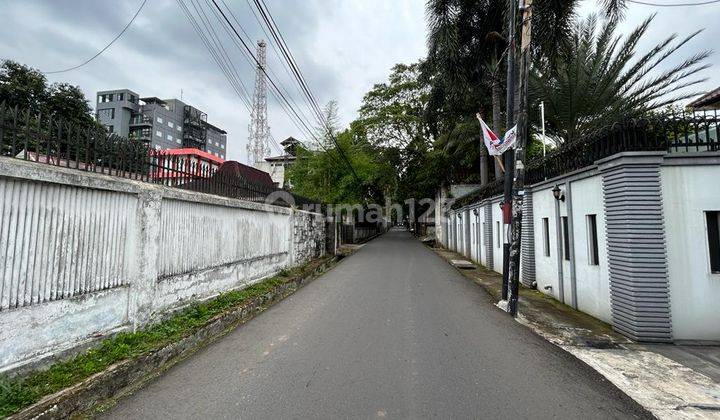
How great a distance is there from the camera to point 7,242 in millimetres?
3295

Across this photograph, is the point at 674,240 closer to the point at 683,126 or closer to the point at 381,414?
the point at 683,126

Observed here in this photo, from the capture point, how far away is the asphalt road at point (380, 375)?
10.7ft

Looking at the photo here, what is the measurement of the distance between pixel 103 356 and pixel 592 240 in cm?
800

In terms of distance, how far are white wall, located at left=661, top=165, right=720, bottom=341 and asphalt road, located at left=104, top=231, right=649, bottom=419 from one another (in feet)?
7.29

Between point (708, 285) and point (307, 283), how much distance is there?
29.5 ft

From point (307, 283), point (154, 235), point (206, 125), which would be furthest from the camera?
point (206, 125)

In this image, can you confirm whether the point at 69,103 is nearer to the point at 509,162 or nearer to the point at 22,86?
the point at 22,86

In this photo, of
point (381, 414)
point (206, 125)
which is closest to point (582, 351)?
point (381, 414)

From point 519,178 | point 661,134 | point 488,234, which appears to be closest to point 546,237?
point 519,178

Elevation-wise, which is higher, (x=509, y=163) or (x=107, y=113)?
(x=107, y=113)


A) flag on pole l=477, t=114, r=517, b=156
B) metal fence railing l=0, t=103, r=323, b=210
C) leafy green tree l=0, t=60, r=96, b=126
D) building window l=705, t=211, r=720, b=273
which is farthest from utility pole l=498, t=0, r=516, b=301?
leafy green tree l=0, t=60, r=96, b=126

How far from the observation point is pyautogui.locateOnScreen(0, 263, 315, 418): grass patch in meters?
3.00

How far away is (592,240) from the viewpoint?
21.9 ft

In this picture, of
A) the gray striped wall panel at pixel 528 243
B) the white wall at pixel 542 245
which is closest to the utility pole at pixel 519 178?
the white wall at pixel 542 245
